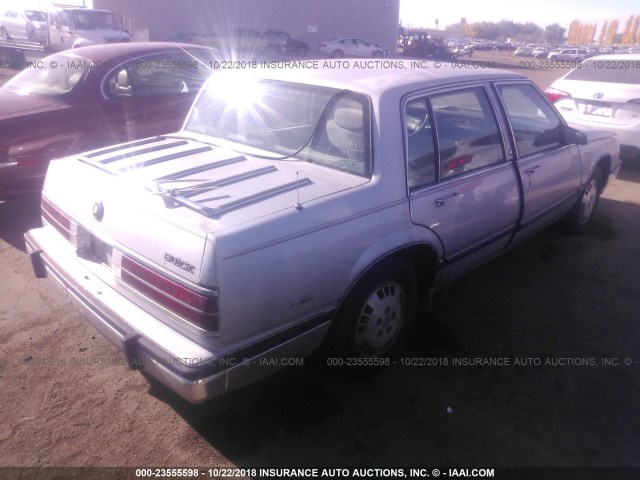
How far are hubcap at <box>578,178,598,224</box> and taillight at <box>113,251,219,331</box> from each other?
14.2ft

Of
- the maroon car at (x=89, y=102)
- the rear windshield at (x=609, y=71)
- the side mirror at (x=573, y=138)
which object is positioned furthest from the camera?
the rear windshield at (x=609, y=71)

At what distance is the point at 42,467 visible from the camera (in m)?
2.48

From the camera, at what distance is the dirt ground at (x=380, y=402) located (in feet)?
8.54

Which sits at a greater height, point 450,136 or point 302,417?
point 450,136

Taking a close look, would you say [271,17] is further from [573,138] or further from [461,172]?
[461,172]

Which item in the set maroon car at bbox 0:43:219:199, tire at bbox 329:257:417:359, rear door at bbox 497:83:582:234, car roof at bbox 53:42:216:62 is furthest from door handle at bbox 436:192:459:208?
car roof at bbox 53:42:216:62

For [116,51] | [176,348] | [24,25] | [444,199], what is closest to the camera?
[176,348]

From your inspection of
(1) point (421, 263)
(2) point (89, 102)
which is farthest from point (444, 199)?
(2) point (89, 102)

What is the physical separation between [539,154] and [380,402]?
236 cm

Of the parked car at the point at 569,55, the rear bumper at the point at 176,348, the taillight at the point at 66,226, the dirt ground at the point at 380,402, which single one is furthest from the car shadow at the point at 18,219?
the parked car at the point at 569,55

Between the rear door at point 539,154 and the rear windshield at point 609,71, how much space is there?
389 centimetres

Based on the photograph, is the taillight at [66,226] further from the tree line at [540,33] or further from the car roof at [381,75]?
the tree line at [540,33]

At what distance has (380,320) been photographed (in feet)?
9.84

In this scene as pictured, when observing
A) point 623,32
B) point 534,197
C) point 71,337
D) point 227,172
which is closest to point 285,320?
point 227,172
